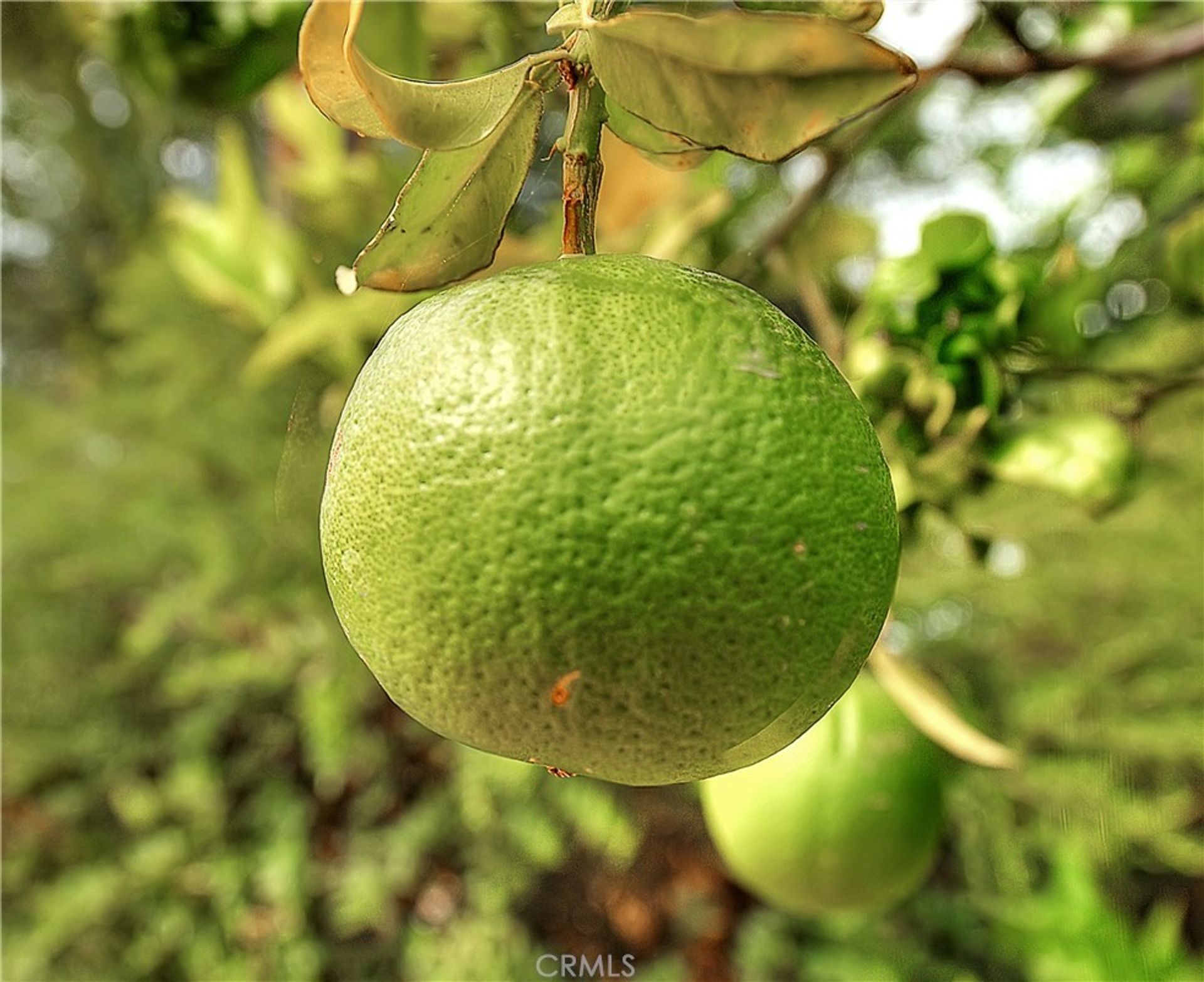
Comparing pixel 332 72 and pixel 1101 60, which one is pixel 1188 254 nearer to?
pixel 1101 60

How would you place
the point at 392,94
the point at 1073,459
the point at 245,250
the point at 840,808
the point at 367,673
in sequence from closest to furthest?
the point at 392,94, the point at 1073,459, the point at 840,808, the point at 245,250, the point at 367,673

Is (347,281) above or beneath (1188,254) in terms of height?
above

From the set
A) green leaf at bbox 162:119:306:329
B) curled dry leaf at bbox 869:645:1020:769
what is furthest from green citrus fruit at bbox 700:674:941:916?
green leaf at bbox 162:119:306:329

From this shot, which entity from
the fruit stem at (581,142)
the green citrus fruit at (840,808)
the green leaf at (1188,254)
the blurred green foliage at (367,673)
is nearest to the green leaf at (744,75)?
the fruit stem at (581,142)

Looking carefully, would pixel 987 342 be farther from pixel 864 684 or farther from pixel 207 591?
pixel 207 591

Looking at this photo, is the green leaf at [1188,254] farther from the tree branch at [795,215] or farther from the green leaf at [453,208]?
the green leaf at [453,208]

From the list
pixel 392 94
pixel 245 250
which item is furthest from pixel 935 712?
pixel 245 250

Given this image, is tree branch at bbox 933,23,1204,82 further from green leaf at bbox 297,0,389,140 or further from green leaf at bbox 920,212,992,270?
green leaf at bbox 297,0,389,140
